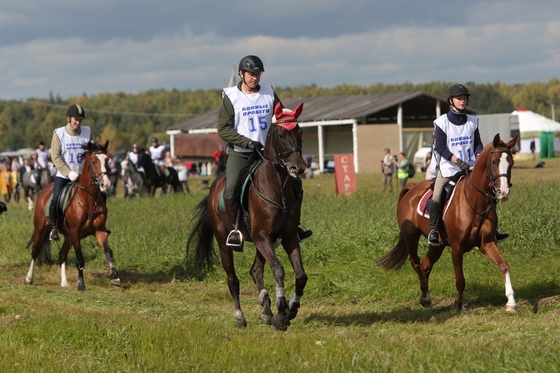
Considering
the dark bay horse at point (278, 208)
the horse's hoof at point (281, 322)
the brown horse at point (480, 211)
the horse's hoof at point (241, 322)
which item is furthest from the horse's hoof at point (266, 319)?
the brown horse at point (480, 211)

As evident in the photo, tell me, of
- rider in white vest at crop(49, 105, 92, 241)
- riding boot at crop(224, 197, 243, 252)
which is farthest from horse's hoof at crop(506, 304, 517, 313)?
rider in white vest at crop(49, 105, 92, 241)

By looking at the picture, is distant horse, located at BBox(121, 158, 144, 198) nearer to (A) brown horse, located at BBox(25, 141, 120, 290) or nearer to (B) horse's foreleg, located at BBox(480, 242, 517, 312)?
(A) brown horse, located at BBox(25, 141, 120, 290)

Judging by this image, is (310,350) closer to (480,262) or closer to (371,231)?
(480,262)

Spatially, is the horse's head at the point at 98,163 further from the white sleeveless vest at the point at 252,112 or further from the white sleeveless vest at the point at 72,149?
the white sleeveless vest at the point at 252,112

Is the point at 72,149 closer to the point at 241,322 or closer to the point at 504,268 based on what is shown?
the point at 241,322

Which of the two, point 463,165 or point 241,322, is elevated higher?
point 463,165

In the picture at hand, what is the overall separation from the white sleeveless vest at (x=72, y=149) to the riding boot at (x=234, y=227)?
17.6 ft

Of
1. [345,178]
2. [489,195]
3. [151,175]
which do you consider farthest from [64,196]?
[151,175]

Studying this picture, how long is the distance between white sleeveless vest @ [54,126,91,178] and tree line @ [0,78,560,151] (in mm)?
78723

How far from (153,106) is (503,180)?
551 feet

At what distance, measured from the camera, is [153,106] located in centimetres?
17350

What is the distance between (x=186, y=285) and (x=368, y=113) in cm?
3720

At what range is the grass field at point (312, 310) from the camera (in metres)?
6.66

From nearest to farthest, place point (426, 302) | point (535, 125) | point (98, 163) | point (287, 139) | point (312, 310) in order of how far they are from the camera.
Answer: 1. point (287, 139)
2. point (426, 302)
3. point (312, 310)
4. point (98, 163)
5. point (535, 125)
